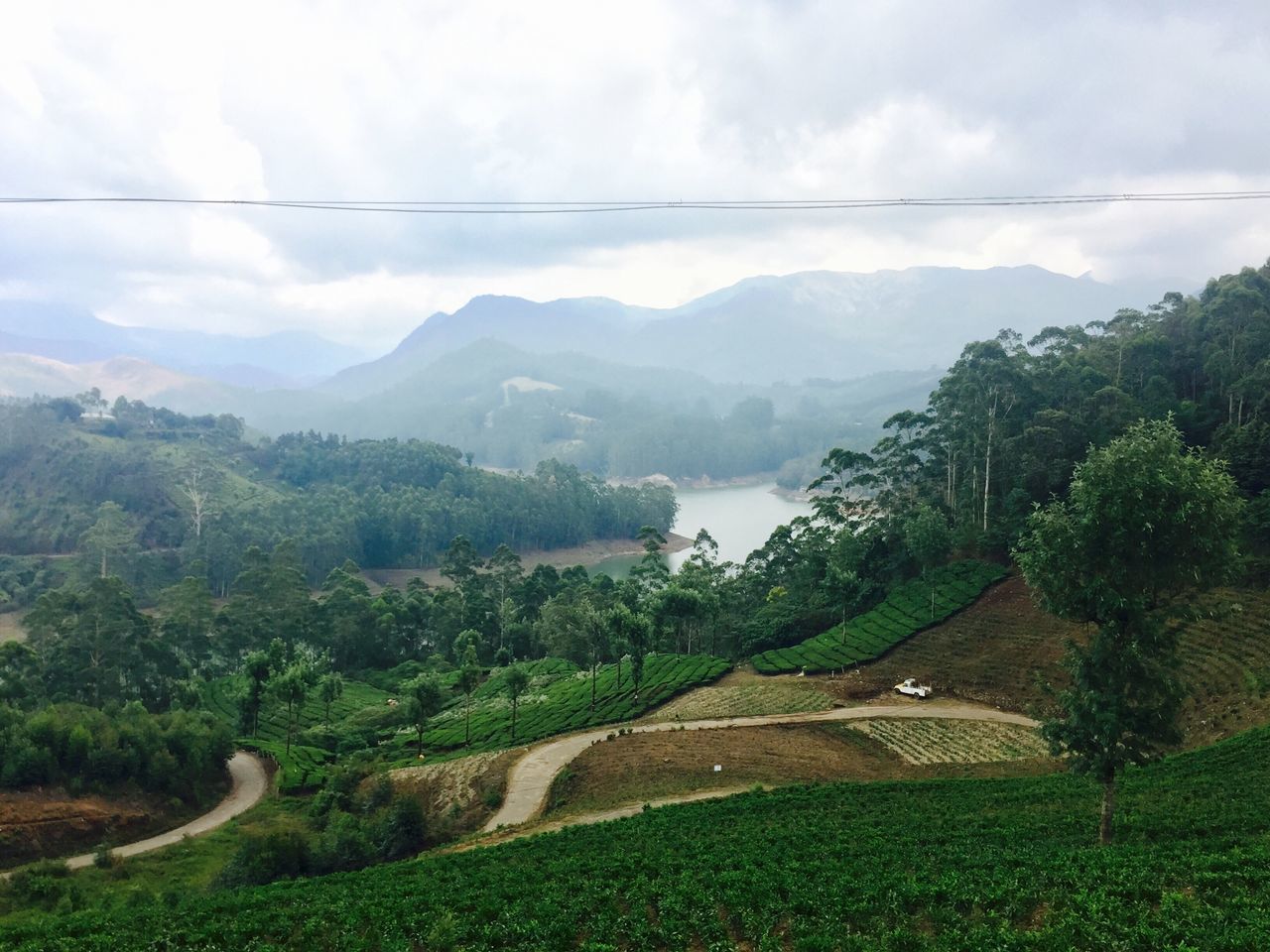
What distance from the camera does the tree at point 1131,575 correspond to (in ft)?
36.9

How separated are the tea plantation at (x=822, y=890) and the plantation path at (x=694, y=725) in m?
6.61

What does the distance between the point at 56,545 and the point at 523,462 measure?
106050 mm

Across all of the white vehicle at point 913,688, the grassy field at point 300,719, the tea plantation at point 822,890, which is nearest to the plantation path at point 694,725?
the white vehicle at point 913,688

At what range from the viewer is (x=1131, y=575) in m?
11.5

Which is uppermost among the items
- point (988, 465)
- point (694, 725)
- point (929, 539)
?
point (988, 465)

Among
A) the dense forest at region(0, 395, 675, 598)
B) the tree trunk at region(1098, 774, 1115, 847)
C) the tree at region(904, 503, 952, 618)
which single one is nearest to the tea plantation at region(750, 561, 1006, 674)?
the tree at region(904, 503, 952, 618)

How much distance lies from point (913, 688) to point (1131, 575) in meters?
17.3

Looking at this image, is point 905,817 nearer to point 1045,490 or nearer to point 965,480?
point 1045,490

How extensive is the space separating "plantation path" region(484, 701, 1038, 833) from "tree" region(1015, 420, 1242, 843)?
43.4 ft

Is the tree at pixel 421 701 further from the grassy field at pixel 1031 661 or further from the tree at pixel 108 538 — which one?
the tree at pixel 108 538

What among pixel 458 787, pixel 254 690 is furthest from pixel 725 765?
pixel 254 690

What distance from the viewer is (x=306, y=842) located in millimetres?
17672

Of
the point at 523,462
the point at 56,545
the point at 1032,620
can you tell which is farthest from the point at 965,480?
the point at 523,462

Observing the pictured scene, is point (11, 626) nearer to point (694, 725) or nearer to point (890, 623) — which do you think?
point (694, 725)
